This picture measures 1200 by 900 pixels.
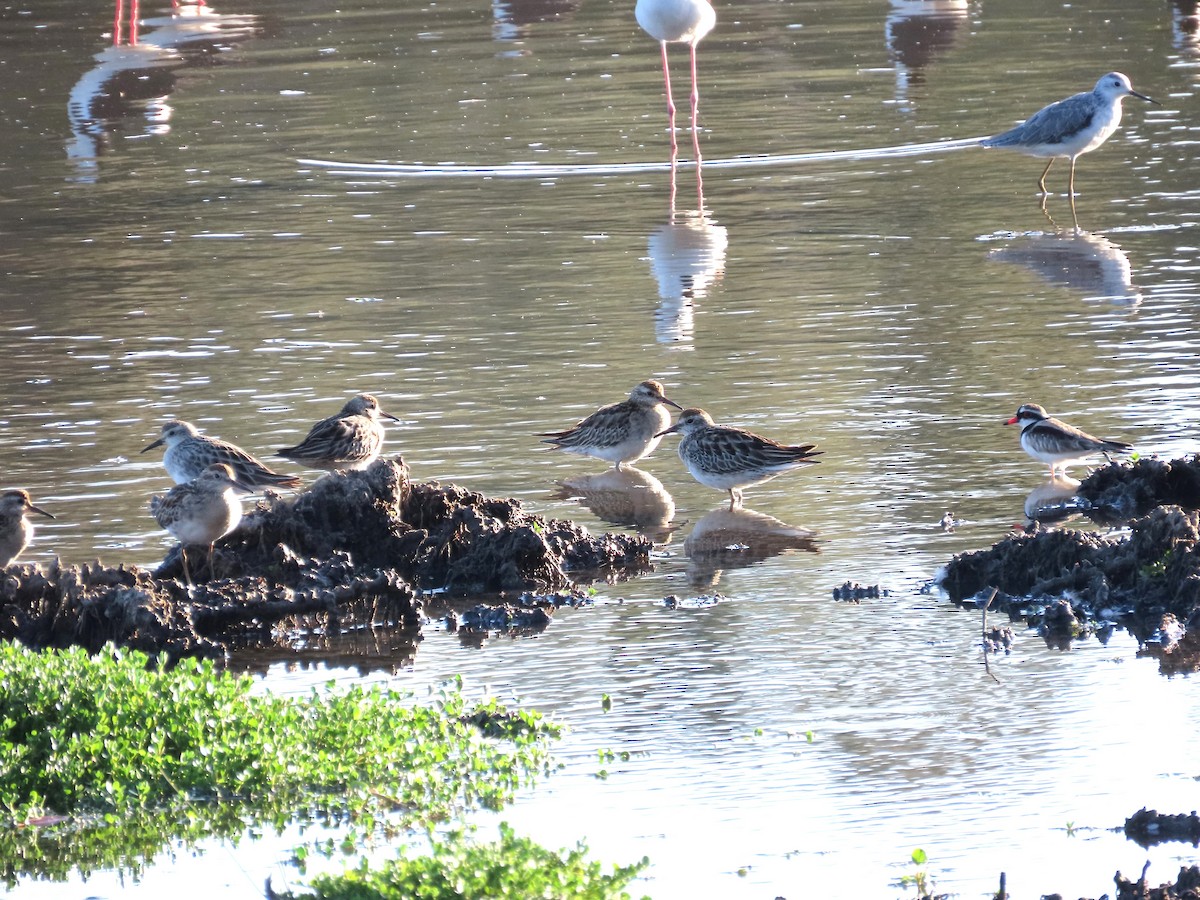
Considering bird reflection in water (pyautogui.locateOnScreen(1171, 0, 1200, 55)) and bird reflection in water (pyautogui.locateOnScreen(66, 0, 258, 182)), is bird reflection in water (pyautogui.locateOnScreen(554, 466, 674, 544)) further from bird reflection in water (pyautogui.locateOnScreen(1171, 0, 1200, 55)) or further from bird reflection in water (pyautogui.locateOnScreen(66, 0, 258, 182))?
bird reflection in water (pyautogui.locateOnScreen(1171, 0, 1200, 55))

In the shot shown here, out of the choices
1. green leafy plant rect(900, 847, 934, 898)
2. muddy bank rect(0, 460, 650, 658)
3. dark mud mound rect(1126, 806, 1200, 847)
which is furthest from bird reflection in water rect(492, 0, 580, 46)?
green leafy plant rect(900, 847, 934, 898)

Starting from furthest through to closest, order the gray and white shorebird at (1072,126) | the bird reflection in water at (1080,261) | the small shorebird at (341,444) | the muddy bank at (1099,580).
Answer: the gray and white shorebird at (1072,126) → the bird reflection in water at (1080,261) → the small shorebird at (341,444) → the muddy bank at (1099,580)

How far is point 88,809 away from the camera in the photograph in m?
6.85

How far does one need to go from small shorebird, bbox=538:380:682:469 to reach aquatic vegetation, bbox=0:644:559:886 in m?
4.18

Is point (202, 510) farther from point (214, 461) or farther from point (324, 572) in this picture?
point (214, 461)

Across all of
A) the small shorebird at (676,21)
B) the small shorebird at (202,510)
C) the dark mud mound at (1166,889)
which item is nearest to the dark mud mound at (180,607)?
the small shorebird at (202,510)

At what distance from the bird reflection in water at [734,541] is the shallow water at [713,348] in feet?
0.35

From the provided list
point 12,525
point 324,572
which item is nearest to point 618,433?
point 324,572

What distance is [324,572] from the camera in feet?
30.1

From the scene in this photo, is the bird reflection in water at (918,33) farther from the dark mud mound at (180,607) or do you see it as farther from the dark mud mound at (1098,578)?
the dark mud mound at (180,607)

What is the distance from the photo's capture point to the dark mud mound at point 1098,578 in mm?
8312

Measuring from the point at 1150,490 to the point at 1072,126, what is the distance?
396 inches

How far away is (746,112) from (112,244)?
899cm

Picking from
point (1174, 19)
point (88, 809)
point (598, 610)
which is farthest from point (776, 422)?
point (1174, 19)
